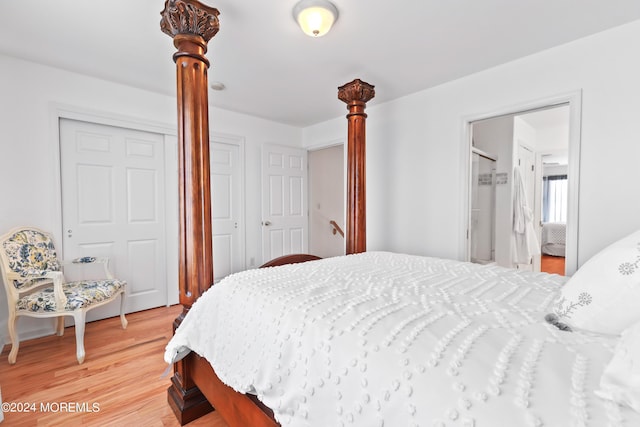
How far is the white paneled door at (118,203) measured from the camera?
8.82 ft

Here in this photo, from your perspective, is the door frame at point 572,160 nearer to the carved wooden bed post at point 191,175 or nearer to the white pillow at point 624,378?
the white pillow at point 624,378

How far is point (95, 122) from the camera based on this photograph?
275 cm

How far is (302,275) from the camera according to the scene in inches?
56.9

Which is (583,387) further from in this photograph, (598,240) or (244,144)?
(244,144)

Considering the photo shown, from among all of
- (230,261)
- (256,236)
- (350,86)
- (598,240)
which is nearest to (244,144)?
(256,236)

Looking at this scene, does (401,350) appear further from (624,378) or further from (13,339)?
(13,339)

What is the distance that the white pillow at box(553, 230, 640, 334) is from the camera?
2.50 ft

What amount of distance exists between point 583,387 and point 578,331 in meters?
0.34

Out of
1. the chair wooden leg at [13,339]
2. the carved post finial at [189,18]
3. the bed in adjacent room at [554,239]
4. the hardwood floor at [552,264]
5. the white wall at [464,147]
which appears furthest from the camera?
the bed in adjacent room at [554,239]

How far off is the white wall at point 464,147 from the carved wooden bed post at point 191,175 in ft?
7.10

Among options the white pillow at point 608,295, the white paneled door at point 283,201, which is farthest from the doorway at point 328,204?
the white pillow at point 608,295

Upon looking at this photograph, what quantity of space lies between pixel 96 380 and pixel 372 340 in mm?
2053

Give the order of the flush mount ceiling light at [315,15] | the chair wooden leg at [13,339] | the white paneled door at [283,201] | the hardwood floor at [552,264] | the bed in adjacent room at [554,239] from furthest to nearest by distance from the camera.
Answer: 1. the bed in adjacent room at [554,239]
2. the hardwood floor at [552,264]
3. the white paneled door at [283,201]
4. the chair wooden leg at [13,339]
5. the flush mount ceiling light at [315,15]

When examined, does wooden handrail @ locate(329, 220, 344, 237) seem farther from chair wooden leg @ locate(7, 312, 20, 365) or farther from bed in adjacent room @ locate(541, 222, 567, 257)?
bed in adjacent room @ locate(541, 222, 567, 257)
